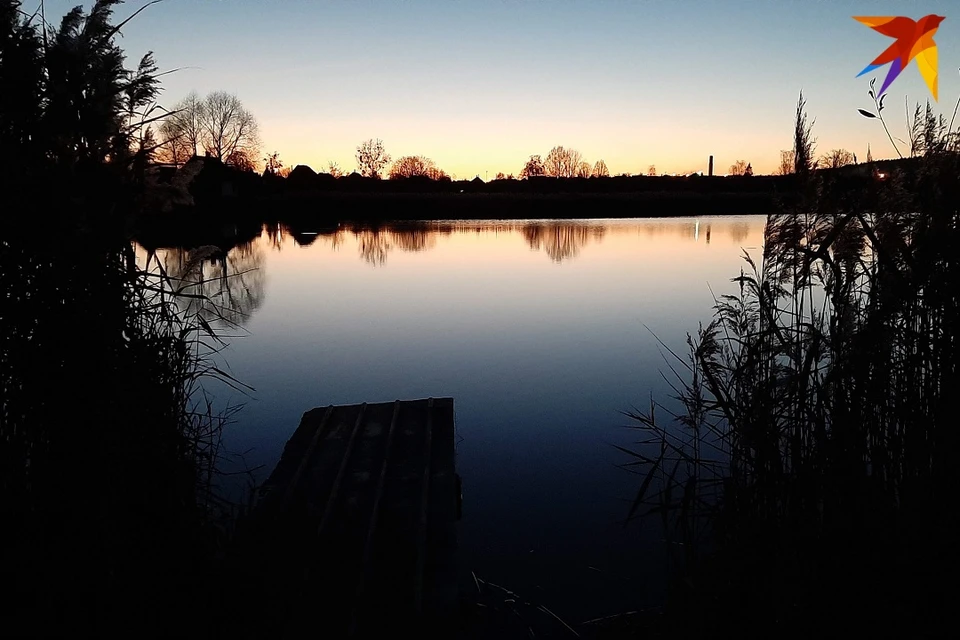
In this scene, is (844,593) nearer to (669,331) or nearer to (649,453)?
(649,453)

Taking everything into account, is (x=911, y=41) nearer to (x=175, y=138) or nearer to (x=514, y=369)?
(x=175, y=138)

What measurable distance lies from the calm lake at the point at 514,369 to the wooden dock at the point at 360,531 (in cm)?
41

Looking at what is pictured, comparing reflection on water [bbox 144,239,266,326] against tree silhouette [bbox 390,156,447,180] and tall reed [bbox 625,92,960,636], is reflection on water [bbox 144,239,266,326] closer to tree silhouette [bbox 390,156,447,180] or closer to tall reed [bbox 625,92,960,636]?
tall reed [bbox 625,92,960,636]

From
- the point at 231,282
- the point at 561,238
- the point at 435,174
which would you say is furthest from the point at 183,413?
the point at 435,174

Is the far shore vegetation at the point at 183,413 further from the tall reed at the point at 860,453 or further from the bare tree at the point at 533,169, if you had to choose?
the bare tree at the point at 533,169

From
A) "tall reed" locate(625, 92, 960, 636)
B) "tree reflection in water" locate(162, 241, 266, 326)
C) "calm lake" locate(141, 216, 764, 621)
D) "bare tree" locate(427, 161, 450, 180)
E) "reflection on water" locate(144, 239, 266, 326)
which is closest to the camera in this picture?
"tall reed" locate(625, 92, 960, 636)

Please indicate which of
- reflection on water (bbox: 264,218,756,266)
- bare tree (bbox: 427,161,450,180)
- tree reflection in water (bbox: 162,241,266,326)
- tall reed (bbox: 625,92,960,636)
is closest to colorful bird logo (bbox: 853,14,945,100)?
tall reed (bbox: 625,92,960,636)

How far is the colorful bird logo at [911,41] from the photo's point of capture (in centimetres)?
255

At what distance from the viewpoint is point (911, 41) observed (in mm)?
2609

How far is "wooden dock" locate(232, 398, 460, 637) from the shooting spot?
2.63 meters

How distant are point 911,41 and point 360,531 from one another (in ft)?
11.2

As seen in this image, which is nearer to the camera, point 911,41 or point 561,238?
point 911,41

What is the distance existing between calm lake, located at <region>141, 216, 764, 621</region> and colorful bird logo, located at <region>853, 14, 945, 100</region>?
8.80 ft

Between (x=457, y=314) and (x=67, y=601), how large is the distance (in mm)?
10086
